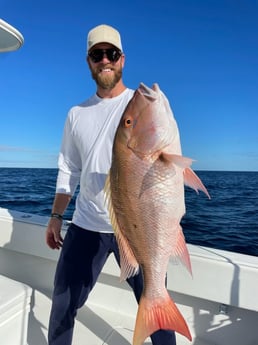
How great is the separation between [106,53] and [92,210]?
94 centimetres

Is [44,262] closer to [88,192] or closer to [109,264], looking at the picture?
[109,264]

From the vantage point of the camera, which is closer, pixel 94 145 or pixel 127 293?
pixel 94 145

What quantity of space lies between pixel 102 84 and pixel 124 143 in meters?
0.73

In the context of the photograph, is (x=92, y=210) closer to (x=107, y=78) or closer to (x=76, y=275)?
(x=76, y=275)

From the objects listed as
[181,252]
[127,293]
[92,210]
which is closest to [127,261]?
[181,252]

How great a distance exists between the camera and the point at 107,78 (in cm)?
187

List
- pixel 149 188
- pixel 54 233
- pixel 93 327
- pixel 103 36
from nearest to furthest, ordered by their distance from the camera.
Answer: pixel 149 188, pixel 103 36, pixel 54 233, pixel 93 327

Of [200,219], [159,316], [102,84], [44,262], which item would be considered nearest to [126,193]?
[159,316]

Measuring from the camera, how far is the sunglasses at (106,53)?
1808 mm

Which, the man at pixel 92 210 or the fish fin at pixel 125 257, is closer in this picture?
the fish fin at pixel 125 257

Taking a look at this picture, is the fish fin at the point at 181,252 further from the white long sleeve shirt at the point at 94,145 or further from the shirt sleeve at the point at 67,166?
the shirt sleeve at the point at 67,166

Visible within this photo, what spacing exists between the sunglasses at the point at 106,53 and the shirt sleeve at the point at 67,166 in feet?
1.59

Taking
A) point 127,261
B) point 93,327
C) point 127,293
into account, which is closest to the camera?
point 127,261

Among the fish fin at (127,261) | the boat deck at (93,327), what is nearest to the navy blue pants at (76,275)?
the fish fin at (127,261)
